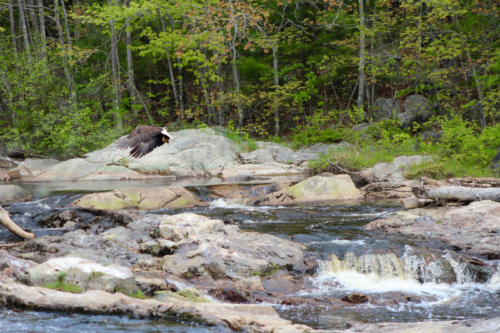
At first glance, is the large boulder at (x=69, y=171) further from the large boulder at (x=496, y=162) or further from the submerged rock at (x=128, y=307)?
the large boulder at (x=496, y=162)

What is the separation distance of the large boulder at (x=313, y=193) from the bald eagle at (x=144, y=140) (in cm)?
382

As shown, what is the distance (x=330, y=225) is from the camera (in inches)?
306

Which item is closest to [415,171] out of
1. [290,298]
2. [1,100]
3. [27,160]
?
[290,298]

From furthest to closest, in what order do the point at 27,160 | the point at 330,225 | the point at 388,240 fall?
1. the point at 27,160
2. the point at 330,225
3. the point at 388,240

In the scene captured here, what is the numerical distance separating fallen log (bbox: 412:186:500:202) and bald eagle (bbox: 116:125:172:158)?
524 centimetres

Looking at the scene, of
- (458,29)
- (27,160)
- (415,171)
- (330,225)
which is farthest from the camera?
(27,160)

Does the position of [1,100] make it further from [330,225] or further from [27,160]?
[330,225]

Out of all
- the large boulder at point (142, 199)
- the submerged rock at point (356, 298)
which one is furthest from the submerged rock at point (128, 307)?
the large boulder at point (142, 199)

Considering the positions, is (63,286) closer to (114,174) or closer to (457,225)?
(457,225)

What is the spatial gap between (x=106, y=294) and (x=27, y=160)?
16.3 metres

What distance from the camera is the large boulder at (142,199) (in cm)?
953

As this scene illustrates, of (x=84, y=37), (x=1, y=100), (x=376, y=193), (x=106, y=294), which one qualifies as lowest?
(x=376, y=193)

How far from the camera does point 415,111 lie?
63.8 ft

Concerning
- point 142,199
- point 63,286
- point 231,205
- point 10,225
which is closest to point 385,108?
point 231,205
